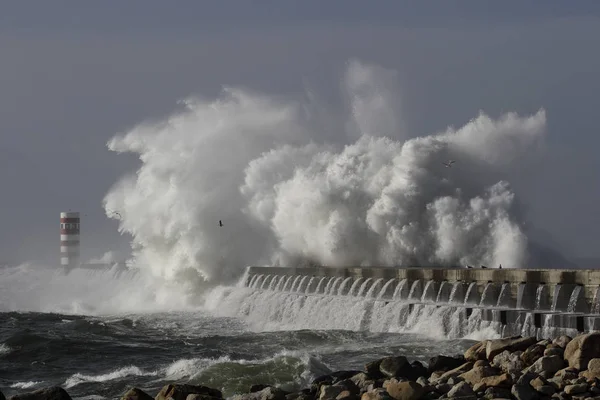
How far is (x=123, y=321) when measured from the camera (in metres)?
29.4

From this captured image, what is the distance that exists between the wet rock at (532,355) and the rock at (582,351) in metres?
0.45

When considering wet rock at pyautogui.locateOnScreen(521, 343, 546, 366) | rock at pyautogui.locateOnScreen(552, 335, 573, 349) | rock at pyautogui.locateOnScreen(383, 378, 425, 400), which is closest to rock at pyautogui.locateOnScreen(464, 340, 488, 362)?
wet rock at pyautogui.locateOnScreen(521, 343, 546, 366)

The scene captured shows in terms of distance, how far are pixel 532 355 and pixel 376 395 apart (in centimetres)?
254

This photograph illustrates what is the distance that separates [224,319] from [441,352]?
13253 mm

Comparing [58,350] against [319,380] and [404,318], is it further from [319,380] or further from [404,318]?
[319,380]

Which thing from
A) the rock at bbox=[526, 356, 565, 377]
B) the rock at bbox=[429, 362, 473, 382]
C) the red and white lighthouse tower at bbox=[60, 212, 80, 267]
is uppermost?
the red and white lighthouse tower at bbox=[60, 212, 80, 267]

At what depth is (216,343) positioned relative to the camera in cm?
2145

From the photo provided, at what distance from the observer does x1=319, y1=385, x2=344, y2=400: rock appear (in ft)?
37.9

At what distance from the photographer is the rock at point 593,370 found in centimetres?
1113

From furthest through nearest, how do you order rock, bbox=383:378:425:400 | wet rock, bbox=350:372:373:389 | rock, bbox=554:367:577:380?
wet rock, bbox=350:372:373:389 < rock, bbox=554:367:577:380 < rock, bbox=383:378:425:400

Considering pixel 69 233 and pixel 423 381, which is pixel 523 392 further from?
pixel 69 233

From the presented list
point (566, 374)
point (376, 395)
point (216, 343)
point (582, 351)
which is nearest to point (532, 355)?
point (582, 351)

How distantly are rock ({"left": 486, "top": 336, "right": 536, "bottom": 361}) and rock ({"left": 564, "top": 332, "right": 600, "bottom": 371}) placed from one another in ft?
2.96

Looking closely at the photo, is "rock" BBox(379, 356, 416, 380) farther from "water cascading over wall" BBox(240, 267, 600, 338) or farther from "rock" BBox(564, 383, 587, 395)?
"water cascading over wall" BBox(240, 267, 600, 338)
